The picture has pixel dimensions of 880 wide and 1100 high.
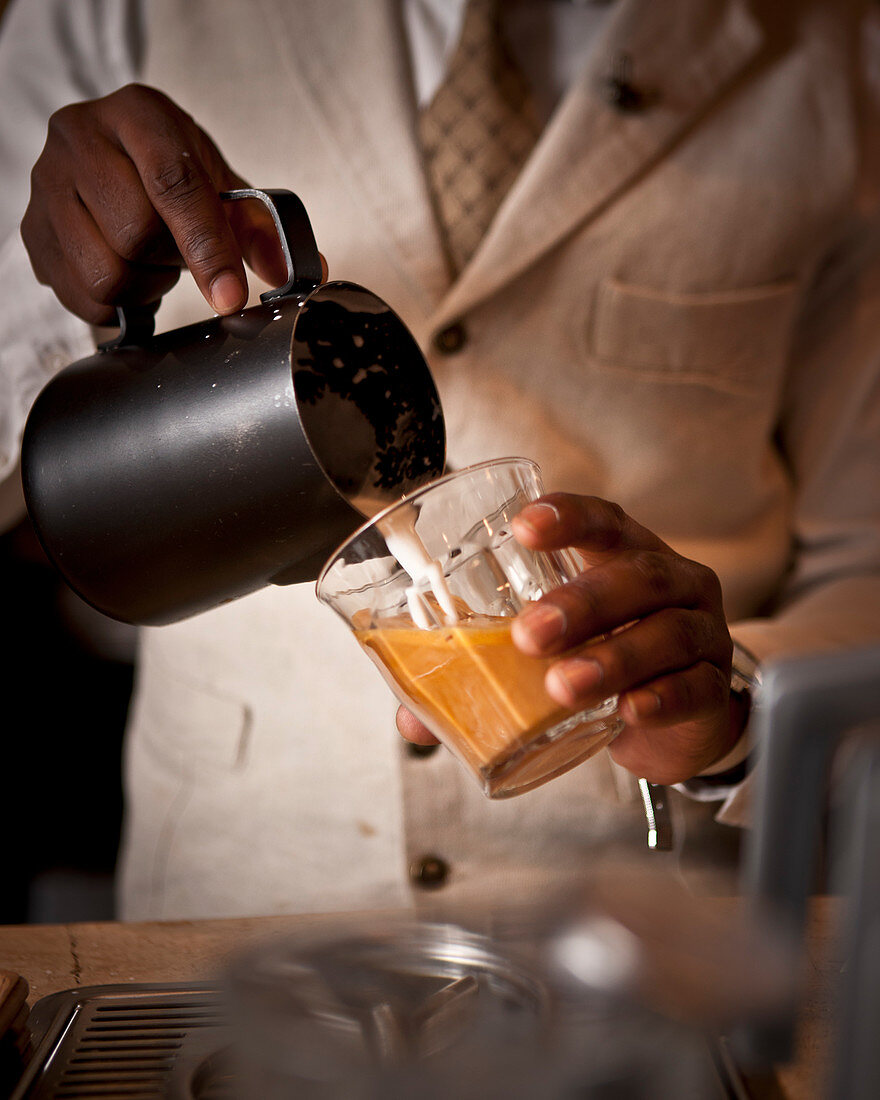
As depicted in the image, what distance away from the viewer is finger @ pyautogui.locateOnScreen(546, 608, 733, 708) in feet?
1.84

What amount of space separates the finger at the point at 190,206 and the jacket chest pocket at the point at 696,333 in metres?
0.49

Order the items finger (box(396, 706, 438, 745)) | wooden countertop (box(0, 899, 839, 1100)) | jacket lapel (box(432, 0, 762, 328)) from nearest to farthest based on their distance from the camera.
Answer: wooden countertop (box(0, 899, 839, 1100)) < finger (box(396, 706, 438, 745)) < jacket lapel (box(432, 0, 762, 328))

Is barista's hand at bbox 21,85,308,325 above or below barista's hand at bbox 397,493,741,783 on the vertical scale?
above

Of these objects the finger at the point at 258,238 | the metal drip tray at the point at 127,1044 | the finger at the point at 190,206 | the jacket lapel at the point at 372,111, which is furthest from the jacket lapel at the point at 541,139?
the metal drip tray at the point at 127,1044

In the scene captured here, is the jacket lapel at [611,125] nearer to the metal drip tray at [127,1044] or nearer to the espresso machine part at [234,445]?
the espresso machine part at [234,445]

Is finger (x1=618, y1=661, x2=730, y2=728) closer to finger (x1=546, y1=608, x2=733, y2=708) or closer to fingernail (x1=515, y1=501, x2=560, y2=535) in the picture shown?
finger (x1=546, y1=608, x2=733, y2=708)

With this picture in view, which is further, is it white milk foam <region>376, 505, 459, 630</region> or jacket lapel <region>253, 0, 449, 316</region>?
jacket lapel <region>253, 0, 449, 316</region>

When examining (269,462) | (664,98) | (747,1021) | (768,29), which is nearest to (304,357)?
(269,462)

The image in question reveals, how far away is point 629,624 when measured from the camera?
0.62 metres

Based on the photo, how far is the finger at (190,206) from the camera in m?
0.68

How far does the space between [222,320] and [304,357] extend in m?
0.09

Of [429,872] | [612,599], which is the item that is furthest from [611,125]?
[429,872]

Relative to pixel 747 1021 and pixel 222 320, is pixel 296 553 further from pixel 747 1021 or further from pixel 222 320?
pixel 747 1021

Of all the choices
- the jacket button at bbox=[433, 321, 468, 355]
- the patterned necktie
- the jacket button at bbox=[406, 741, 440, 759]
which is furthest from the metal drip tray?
the patterned necktie
